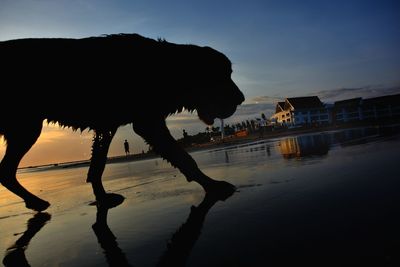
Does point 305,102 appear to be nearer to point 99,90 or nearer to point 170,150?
point 170,150

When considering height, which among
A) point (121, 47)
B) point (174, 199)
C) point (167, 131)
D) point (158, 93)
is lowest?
point (174, 199)

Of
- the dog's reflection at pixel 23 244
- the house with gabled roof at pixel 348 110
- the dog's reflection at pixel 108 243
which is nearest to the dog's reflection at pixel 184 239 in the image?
the dog's reflection at pixel 108 243

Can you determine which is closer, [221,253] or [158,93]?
[221,253]

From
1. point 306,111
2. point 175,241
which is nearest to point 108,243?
point 175,241

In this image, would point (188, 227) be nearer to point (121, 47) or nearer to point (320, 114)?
point (121, 47)

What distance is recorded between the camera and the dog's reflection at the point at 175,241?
5.55ft

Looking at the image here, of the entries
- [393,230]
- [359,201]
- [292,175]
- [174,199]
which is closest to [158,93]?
[174,199]

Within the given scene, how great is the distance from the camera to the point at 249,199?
2.90 m

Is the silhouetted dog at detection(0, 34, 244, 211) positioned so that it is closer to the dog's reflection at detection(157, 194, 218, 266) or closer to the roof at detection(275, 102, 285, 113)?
the dog's reflection at detection(157, 194, 218, 266)

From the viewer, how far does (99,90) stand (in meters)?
4.12

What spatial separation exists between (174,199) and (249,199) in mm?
902

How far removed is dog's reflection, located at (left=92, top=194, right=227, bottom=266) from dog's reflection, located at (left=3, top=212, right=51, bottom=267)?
438mm

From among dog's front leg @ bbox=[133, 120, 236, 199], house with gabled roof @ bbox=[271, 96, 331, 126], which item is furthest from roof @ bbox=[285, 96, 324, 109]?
dog's front leg @ bbox=[133, 120, 236, 199]

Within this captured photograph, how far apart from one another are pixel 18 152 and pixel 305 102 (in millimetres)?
71555
